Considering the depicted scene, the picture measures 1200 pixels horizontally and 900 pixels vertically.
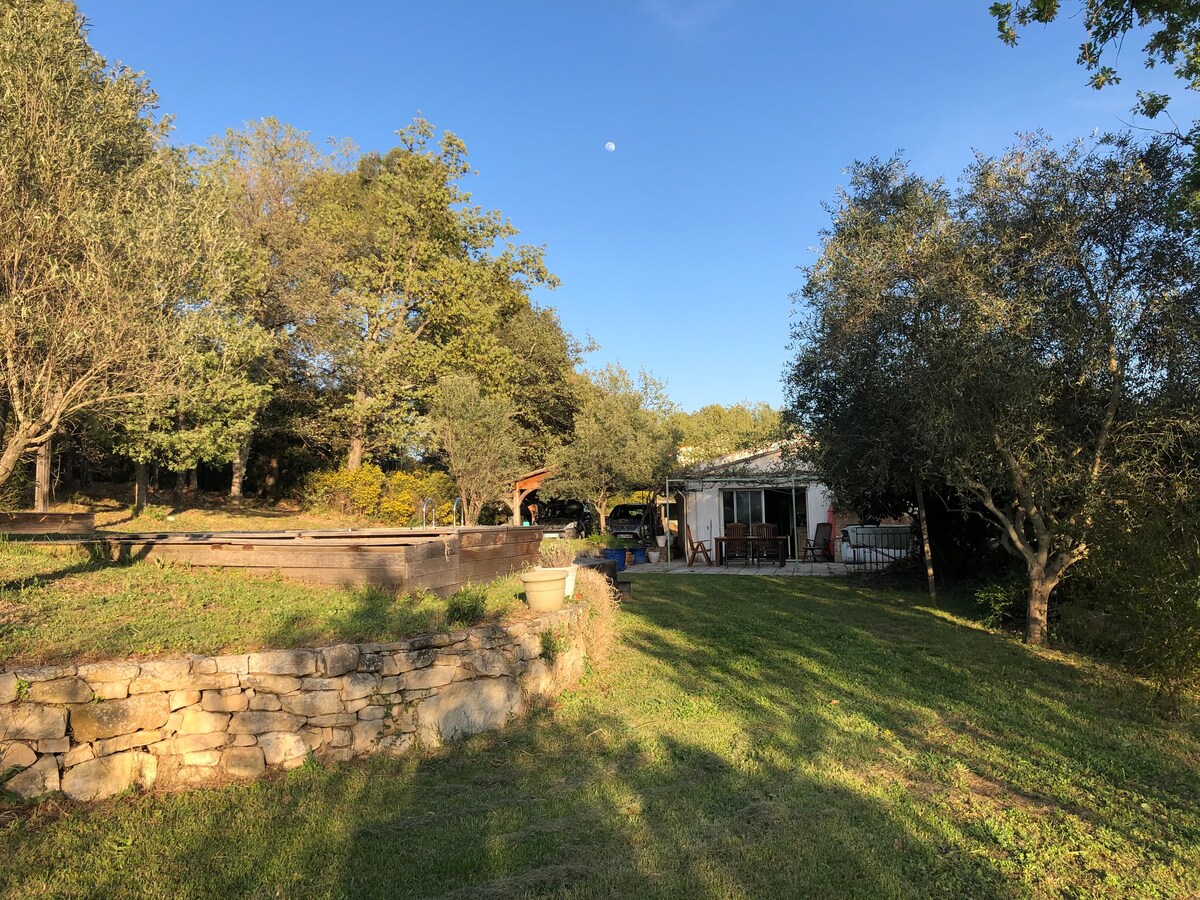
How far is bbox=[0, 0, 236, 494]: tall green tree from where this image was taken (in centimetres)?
528

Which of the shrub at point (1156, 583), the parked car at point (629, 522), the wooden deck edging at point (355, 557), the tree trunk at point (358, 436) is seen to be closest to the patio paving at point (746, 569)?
the parked car at point (629, 522)

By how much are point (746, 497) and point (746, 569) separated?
407 centimetres

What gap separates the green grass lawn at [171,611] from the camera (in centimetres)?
432

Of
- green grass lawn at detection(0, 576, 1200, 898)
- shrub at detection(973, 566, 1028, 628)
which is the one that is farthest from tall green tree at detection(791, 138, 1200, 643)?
green grass lawn at detection(0, 576, 1200, 898)

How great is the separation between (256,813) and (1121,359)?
8.47 meters

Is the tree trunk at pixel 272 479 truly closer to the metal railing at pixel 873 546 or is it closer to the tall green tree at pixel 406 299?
the tall green tree at pixel 406 299

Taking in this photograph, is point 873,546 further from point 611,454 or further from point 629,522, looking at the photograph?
point 629,522

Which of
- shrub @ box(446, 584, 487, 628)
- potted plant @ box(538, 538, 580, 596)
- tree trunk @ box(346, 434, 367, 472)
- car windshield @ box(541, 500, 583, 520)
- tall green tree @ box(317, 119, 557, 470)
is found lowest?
shrub @ box(446, 584, 487, 628)

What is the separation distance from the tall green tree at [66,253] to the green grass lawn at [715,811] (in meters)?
3.33

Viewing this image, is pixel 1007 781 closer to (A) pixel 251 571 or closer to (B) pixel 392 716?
(B) pixel 392 716

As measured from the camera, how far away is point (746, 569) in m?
16.9

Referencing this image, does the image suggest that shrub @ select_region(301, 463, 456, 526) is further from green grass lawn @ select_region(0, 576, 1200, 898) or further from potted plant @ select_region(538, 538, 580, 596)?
green grass lawn @ select_region(0, 576, 1200, 898)

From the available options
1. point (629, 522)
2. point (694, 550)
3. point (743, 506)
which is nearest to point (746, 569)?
point (694, 550)

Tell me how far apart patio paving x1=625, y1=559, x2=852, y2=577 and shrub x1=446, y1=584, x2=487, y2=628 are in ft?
35.7
